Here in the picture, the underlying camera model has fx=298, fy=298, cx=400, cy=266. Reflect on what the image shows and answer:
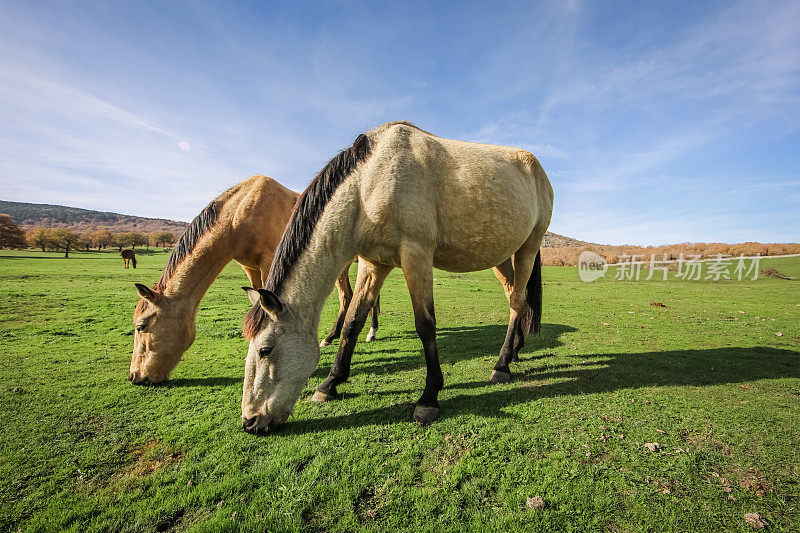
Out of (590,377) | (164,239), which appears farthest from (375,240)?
(164,239)

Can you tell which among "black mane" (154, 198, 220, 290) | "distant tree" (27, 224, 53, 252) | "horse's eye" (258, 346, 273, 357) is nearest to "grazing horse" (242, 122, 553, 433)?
"horse's eye" (258, 346, 273, 357)

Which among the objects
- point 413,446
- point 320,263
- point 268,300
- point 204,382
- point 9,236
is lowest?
point 9,236

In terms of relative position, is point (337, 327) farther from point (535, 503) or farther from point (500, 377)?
point (535, 503)

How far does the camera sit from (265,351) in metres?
2.83

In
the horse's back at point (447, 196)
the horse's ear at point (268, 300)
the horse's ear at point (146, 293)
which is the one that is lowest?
the horse's ear at point (146, 293)

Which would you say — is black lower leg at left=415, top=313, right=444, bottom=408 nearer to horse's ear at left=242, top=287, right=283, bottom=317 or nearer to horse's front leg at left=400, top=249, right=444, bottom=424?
horse's front leg at left=400, top=249, right=444, bottom=424

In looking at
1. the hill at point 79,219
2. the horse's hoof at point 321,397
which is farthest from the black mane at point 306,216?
the hill at point 79,219

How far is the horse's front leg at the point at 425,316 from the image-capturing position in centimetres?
322

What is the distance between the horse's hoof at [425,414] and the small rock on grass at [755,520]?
2.22 meters

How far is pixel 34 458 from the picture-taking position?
8.18ft

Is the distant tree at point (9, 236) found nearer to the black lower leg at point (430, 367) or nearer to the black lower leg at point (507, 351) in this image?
the black lower leg at point (430, 367)

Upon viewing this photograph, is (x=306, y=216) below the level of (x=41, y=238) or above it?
above

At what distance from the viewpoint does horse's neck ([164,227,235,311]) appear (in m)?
4.16

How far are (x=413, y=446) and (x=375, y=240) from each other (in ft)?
6.66
